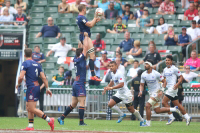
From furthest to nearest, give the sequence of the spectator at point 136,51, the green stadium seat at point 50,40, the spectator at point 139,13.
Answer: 1. the spectator at point 139,13
2. the green stadium seat at point 50,40
3. the spectator at point 136,51

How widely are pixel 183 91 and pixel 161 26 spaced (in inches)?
213

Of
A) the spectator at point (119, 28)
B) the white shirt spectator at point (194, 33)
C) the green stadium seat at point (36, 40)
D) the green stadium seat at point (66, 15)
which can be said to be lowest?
the green stadium seat at point (36, 40)

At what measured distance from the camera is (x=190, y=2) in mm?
21938

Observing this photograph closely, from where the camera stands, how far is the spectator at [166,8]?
21.1 metres

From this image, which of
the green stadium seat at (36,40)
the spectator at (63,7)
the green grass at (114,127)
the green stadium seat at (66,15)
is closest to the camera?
the green grass at (114,127)

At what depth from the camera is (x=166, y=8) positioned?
21156 mm

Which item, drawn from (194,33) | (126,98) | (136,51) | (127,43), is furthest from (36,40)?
(126,98)

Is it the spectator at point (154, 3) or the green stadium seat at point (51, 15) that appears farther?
the spectator at point (154, 3)

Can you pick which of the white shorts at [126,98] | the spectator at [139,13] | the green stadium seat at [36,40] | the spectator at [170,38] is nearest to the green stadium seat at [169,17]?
the spectator at [139,13]

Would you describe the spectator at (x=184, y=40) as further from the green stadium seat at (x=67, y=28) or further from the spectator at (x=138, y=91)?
the green stadium seat at (x=67, y=28)

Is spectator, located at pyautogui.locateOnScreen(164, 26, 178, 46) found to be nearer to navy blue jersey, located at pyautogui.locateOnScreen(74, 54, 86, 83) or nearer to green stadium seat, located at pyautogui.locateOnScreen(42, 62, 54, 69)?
green stadium seat, located at pyautogui.locateOnScreen(42, 62, 54, 69)

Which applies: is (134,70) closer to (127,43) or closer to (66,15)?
(127,43)

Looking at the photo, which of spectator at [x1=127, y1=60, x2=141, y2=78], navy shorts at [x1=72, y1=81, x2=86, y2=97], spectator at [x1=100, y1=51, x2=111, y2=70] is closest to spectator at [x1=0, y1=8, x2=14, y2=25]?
spectator at [x1=100, y1=51, x2=111, y2=70]

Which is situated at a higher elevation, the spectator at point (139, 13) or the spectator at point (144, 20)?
the spectator at point (139, 13)
